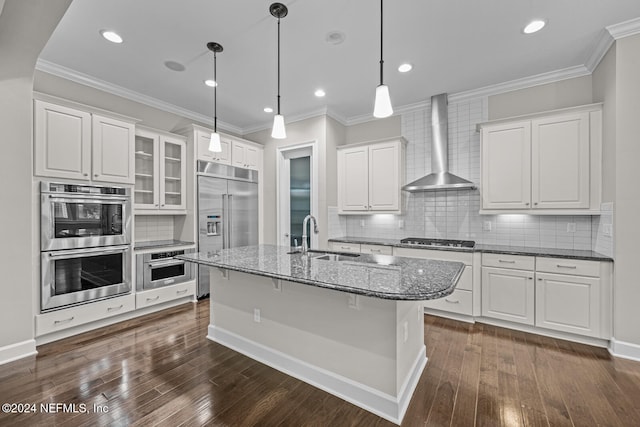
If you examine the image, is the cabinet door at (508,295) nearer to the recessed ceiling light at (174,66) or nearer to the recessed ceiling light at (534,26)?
the recessed ceiling light at (534,26)

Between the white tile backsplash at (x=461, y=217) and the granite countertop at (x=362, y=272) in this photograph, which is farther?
the white tile backsplash at (x=461, y=217)

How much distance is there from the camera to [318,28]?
2580mm

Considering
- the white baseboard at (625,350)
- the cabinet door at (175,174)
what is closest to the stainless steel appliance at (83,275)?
the cabinet door at (175,174)

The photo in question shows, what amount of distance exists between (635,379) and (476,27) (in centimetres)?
323

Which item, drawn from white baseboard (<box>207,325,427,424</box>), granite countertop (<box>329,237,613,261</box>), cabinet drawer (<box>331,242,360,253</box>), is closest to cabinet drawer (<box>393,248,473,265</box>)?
granite countertop (<box>329,237,613,261</box>)

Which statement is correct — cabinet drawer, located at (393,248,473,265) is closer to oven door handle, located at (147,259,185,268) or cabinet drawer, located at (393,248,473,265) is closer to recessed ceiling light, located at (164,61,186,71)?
oven door handle, located at (147,259,185,268)

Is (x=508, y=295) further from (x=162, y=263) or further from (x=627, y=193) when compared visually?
(x=162, y=263)

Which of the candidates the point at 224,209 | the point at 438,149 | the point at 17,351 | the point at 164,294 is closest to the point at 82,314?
the point at 17,351

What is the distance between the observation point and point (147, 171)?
3973mm

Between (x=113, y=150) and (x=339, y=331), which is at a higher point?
(x=113, y=150)

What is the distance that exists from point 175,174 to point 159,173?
0.31 meters

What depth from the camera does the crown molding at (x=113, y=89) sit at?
3186 millimetres

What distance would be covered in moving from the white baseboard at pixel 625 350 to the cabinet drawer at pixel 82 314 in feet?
17.0

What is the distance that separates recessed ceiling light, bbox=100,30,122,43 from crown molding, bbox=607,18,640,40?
4.57 metres
